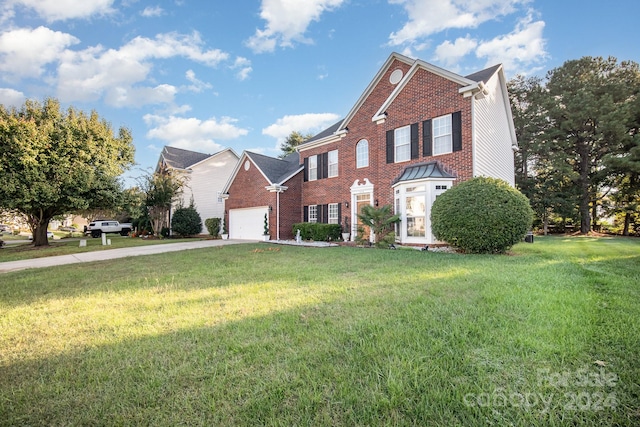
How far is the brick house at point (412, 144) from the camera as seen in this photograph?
11.0 meters

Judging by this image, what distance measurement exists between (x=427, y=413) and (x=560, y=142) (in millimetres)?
29194

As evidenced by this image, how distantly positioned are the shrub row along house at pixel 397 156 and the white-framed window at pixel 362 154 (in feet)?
0.18

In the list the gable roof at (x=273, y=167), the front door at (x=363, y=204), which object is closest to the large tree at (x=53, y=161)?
the gable roof at (x=273, y=167)

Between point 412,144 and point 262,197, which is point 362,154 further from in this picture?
point 262,197

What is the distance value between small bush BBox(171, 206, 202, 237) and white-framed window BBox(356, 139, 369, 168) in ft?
50.6

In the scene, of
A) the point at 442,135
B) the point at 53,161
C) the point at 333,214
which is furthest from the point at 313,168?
the point at 53,161

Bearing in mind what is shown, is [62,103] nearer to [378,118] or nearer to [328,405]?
[378,118]

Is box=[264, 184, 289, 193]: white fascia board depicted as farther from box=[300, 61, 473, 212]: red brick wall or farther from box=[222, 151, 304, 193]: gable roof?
box=[300, 61, 473, 212]: red brick wall

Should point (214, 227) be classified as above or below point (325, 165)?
below

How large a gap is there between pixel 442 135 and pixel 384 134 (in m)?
2.80

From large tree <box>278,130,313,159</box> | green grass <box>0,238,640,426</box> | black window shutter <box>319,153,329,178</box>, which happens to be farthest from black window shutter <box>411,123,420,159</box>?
large tree <box>278,130,313,159</box>

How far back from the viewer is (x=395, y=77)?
535 inches

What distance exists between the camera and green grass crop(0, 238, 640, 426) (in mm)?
1689

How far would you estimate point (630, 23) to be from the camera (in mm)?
9492
